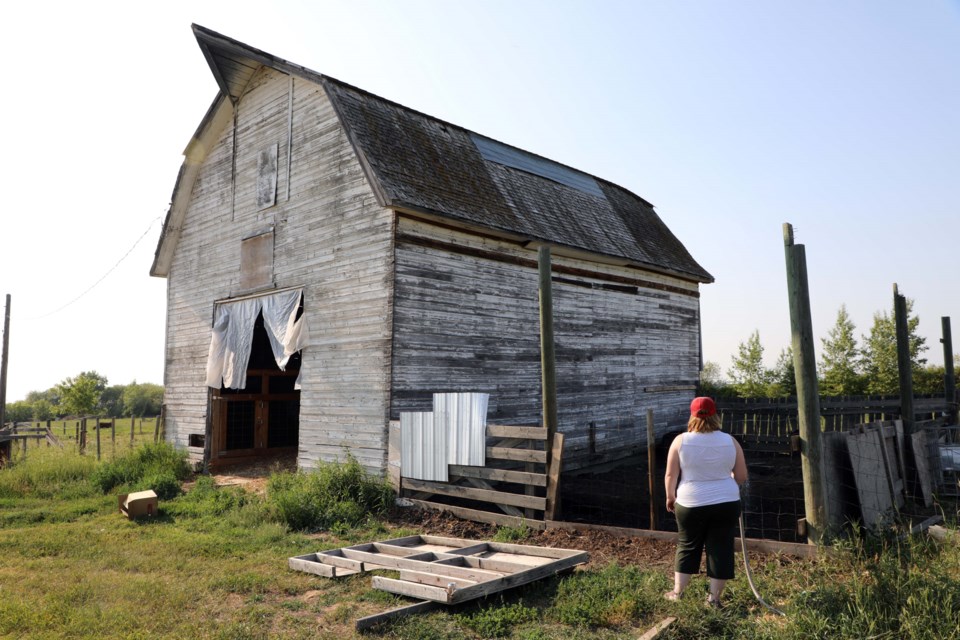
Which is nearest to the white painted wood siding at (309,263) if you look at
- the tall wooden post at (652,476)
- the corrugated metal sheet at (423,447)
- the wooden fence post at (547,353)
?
the corrugated metal sheet at (423,447)

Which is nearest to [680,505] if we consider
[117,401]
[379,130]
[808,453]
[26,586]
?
[808,453]

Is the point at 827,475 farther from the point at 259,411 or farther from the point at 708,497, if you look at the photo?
the point at 259,411

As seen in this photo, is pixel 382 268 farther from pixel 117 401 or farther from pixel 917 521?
pixel 117 401

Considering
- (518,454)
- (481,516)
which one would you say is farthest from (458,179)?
(481,516)

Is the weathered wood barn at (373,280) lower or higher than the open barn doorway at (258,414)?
higher

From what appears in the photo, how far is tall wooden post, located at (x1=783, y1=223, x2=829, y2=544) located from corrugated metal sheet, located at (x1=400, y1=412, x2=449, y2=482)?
4.95m

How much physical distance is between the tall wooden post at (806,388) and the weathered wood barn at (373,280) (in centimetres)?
627

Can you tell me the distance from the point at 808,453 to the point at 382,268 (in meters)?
7.18

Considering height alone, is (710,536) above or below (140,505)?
above

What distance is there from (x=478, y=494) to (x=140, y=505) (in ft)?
17.6

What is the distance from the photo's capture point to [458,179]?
13.2 m

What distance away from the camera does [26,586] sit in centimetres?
673

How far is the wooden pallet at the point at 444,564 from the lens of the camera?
5816mm

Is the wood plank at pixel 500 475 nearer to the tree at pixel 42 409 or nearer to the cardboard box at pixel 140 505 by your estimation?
the cardboard box at pixel 140 505
